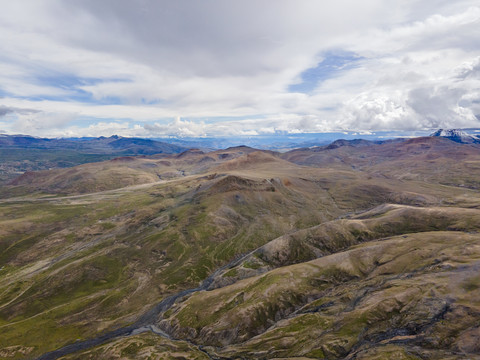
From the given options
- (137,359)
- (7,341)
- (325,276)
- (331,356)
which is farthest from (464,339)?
(7,341)

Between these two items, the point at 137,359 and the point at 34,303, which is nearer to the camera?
the point at 137,359

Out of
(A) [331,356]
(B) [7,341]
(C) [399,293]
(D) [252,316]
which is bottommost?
(B) [7,341]

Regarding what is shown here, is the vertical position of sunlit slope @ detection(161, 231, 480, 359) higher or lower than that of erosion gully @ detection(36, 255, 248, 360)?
higher

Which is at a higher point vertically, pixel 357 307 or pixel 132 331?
pixel 357 307

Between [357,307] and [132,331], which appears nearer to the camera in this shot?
[357,307]

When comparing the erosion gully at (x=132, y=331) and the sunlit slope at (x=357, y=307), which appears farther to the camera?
the erosion gully at (x=132, y=331)

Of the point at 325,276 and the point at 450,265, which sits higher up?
the point at 450,265

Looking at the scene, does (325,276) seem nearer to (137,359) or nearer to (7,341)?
(137,359)

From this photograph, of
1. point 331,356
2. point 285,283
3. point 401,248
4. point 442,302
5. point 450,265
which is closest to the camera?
point 331,356

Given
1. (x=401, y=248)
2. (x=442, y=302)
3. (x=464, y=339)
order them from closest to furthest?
(x=464, y=339), (x=442, y=302), (x=401, y=248)

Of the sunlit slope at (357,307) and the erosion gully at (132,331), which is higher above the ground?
the sunlit slope at (357,307)

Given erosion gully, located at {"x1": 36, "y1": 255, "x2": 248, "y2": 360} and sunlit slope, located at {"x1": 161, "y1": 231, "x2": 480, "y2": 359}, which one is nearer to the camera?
sunlit slope, located at {"x1": 161, "y1": 231, "x2": 480, "y2": 359}
